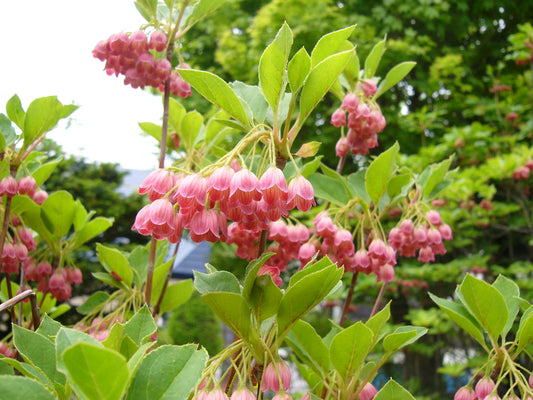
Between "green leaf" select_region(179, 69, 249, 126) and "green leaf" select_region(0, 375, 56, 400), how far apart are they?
19.4 inches

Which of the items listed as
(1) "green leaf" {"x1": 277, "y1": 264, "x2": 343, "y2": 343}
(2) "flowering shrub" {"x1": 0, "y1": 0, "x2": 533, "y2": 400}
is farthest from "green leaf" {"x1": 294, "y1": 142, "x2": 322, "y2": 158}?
(1) "green leaf" {"x1": 277, "y1": 264, "x2": 343, "y2": 343}

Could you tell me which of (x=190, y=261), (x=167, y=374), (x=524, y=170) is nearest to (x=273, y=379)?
(x=167, y=374)

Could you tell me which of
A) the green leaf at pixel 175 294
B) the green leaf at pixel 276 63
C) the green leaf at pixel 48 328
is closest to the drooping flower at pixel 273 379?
the green leaf at pixel 48 328

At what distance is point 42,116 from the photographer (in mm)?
1230

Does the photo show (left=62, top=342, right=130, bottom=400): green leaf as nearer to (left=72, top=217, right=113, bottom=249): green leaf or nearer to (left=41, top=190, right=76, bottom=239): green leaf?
(left=41, top=190, right=76, bottom=239): green leaf

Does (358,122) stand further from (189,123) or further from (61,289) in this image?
(61,289)

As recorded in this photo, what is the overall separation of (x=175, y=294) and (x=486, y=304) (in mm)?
943

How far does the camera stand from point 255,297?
2.45 feet

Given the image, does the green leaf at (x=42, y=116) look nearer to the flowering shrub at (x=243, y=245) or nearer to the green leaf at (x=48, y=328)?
the flowering shrub at (x=243, y=245)

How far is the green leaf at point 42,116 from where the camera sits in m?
1.21

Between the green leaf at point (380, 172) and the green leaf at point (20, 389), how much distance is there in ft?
3.09

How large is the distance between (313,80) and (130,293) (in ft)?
3.09

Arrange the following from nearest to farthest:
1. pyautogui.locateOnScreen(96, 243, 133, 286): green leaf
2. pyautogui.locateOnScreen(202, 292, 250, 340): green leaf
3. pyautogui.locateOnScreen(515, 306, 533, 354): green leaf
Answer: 1. pyautogui.locateOnScreen(202, 292, 250, 340): green leaf
2. pyautogui.locateOnScreen(515, 306, 533, 354): green leaf
3. pyautogui.locateOnScreen(96, 243, 133, 286): green leaf

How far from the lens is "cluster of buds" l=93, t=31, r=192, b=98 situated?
1.26 meters
